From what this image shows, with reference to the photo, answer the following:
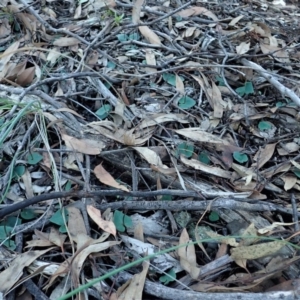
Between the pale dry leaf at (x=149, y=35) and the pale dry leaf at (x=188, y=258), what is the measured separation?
79 centimetres

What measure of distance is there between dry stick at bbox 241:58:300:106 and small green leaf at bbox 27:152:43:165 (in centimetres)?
73

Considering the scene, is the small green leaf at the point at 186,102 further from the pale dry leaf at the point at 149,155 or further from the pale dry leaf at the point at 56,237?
the pale dry leaf at the point at 56,237

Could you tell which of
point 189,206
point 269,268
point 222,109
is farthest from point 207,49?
point 269,268

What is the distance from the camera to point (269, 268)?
3.22 ft

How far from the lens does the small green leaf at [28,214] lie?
1.07 meters

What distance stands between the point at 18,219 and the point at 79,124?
330 mm

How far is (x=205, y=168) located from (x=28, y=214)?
466 millimetres

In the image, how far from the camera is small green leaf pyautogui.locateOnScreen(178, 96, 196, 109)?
4.47 ft

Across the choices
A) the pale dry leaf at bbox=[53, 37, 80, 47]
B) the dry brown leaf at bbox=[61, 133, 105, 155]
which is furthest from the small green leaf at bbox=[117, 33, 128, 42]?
the dry brown leaf at bbox=[61, 133, 105, 155]

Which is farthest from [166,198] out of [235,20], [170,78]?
[235,20]

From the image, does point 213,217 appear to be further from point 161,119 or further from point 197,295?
point 161,119

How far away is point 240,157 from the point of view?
1228mm

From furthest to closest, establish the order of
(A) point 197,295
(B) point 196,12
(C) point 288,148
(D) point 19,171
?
(B) point 196,12 < (C) point 288,148 < (D) point 19,171 < (A) point 197,295

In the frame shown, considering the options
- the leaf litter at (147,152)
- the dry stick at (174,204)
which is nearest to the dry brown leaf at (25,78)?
the leaf litter at (147,152)
